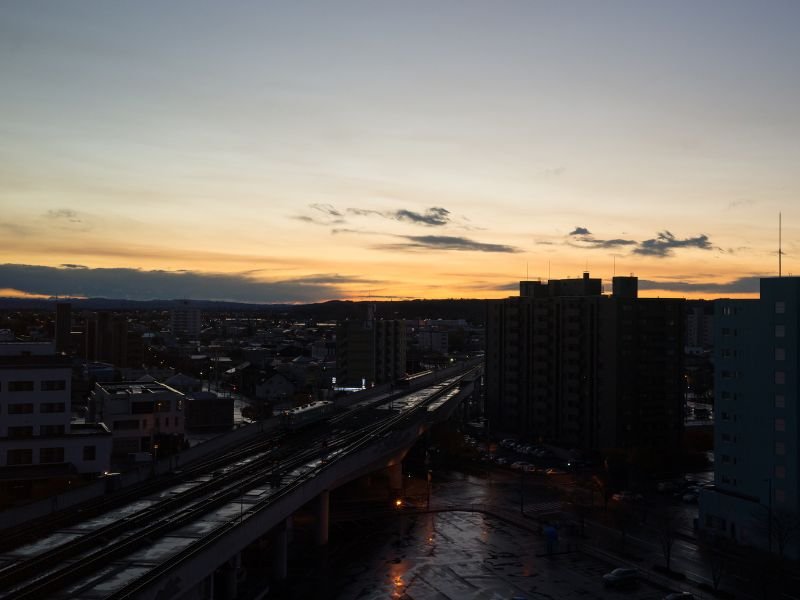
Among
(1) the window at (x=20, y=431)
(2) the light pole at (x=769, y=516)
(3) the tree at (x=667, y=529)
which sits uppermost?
(1) the window at (x=20, y=431)

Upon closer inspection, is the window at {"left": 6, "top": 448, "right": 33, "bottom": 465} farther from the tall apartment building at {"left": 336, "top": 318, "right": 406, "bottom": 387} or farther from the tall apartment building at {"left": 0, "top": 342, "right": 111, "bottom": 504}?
the tall apartment building at {"left": 336, "top": 318, "right": 406, "bottom": 387}

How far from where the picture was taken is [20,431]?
36156mm

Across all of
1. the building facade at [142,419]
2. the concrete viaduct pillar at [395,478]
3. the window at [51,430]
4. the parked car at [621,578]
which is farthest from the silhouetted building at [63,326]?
the parked car at [621,578]

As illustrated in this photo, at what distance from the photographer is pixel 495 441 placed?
186 ft

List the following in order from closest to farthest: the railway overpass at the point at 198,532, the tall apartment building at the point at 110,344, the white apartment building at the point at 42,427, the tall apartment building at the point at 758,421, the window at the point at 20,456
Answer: the railway overpass at the point at 198,532 → the tall apartment building at the point at 758,421 → the window at the point at 20,456 → the white apartment building at the point at 42,427 → the tall apartment building at the point at 110,344

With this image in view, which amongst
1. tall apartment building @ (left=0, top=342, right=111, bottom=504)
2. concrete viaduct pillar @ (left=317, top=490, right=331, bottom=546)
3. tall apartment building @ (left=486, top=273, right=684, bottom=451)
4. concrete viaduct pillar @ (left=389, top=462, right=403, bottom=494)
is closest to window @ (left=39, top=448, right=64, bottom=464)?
tall apartment building @ (left=0, top=342, right=111, bottom=504)

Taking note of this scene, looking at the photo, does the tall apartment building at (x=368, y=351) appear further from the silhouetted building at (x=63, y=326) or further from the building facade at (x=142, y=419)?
the silhouetted building at (x=63, y=326)

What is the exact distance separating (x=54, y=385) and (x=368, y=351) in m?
48.1

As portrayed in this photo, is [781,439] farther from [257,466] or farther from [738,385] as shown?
[257,466]

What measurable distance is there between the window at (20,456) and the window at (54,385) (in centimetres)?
302

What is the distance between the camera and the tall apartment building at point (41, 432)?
116 feet

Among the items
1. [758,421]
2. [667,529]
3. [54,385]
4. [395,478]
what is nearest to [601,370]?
[395,478]

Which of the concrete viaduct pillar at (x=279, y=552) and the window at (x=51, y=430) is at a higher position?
the window at (x=51, y=430)

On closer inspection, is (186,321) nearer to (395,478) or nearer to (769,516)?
(395,478)
